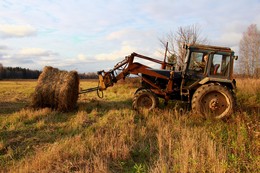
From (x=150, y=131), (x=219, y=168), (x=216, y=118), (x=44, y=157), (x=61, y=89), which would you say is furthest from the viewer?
(x=61, y=89)

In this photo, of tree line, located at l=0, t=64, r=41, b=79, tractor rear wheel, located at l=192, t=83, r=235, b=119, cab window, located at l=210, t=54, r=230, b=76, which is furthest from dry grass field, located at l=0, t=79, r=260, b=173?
tree line, located at l=0, t=64, r=41, b=79

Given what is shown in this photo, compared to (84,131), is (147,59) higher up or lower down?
higher up

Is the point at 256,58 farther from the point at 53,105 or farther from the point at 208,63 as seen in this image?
the point at 53,105

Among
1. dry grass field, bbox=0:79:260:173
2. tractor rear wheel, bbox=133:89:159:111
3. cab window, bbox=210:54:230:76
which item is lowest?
dry grass field, bbox=0:79:260:173

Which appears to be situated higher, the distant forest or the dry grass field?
the distant forest

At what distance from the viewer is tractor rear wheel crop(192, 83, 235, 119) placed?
8570mm

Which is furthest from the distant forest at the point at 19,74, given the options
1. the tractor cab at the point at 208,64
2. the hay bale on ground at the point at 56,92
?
the tractor cab at the point at 208,64

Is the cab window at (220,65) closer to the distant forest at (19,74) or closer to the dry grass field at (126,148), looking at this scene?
the dry grass field at (126,148)

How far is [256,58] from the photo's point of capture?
124ft

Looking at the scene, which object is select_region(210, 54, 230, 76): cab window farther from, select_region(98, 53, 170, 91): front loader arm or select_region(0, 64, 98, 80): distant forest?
select_region(0, 64, 98, 80): distant forest

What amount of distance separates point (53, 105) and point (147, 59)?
4132 millimetres

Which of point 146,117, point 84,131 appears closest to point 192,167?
point 84,131

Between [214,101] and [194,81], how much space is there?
3.95 ft

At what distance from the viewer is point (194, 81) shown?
9.54 metres
